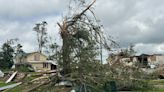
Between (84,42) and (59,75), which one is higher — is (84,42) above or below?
above

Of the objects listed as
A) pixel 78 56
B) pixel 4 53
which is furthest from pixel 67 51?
pixel 4 53

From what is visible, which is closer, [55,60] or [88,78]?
[88,78]

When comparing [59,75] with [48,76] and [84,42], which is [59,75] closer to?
[48,76]

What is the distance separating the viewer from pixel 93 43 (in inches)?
601

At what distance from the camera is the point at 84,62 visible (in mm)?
14852

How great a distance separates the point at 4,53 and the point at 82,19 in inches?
2481

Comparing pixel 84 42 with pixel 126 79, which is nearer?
pixel 84 42

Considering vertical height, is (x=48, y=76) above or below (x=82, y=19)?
below

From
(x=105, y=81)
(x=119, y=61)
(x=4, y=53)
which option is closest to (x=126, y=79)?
(x=119, y=61)

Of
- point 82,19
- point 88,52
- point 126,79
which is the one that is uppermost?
point 82,19

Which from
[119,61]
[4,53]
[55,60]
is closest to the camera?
[55,60]

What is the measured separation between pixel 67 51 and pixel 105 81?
1.78 meters

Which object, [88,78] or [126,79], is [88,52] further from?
[126,79]

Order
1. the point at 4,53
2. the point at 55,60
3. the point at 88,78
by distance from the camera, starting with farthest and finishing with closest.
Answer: the point at 4,53 < the point at 55,60 < the point at 88,78
